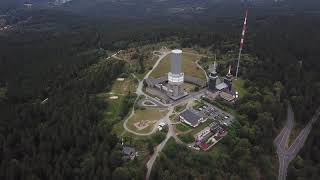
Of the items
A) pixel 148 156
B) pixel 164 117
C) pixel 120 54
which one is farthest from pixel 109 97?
pixel 120 54

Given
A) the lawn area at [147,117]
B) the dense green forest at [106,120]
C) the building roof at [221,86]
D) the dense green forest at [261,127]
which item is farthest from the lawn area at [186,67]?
the lawn area at [147,117]

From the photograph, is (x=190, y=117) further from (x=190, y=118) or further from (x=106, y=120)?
(x=106, y=120)

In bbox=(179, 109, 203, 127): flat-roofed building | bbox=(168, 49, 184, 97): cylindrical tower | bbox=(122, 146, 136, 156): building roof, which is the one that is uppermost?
bbox=(168, 49, 184, 97): cylindrical tower

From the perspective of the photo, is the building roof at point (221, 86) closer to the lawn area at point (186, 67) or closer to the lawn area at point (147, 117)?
the lawn area at point (186, 67)

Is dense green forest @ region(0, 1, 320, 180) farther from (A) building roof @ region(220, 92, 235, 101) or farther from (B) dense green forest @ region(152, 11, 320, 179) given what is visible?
(A) building roof @ region(220, 92, 235, 101)

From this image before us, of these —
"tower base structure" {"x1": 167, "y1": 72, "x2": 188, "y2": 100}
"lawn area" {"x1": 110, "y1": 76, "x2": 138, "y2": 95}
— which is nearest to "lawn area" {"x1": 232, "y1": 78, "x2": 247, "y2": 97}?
"tower base structure" {"x1": 167, "y1": 72, "x2": 188, "y2": 100}
